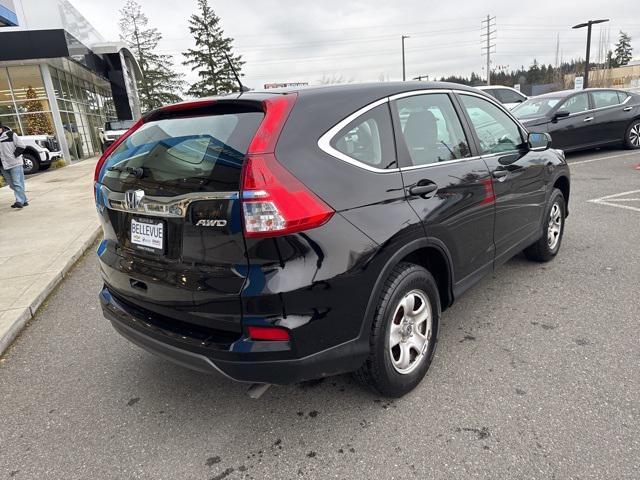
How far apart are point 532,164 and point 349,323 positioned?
2.56 metres

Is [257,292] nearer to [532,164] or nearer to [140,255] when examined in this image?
[140,255]

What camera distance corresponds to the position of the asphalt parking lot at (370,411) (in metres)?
2.21

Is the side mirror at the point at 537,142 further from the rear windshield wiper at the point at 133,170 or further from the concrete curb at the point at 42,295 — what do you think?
the concrete curb at the point at 42,295

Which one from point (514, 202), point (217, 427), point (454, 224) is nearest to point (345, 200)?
point (454, 224)

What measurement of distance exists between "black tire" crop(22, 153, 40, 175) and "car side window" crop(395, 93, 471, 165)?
56.3 ft

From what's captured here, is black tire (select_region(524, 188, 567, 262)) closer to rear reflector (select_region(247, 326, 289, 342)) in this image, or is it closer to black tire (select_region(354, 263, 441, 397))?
black tire (select_region(354, 263, 441, 397))

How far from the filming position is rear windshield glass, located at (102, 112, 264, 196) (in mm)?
2109

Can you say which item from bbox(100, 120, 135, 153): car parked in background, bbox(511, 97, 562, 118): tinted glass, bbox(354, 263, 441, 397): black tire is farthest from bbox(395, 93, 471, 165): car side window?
bbox(100, 120, 135, 153): car parked in background

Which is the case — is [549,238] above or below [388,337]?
below

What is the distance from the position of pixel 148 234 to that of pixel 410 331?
60.5 inches

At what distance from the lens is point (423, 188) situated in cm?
261

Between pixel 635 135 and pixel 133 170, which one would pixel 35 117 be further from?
pixel 635 135

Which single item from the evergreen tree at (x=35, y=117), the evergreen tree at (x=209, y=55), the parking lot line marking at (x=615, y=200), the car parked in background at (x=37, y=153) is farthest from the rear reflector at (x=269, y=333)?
the evergreen tree at (x=209, y=55)

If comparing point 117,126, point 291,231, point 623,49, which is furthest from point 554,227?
point 623,49
